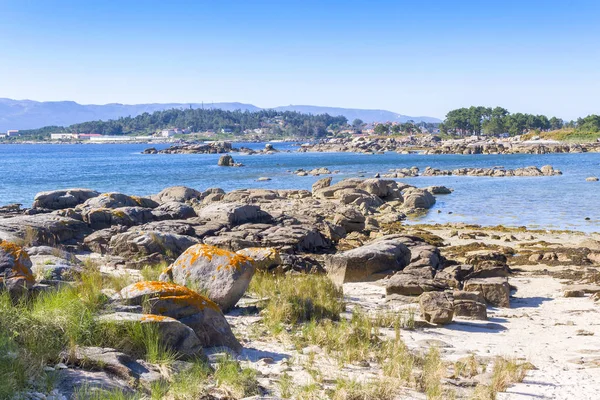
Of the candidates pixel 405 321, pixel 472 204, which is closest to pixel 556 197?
pixel 472 204

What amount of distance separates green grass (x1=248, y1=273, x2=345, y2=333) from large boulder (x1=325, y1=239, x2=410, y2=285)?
262 cm

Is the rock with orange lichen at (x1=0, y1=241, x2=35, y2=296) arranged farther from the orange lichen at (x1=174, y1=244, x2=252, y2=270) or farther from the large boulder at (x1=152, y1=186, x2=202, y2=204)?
the large boulder at (x1=152, y1=186, x2=202, y2=204)

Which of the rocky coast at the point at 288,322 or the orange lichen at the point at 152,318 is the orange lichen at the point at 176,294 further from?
the orange lichen at the point at 152,318

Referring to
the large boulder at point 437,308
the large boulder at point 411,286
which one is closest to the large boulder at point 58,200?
the large boulder at point 411,286

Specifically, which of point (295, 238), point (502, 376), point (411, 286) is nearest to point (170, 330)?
point (502, 376)

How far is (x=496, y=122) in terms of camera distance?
18150cm

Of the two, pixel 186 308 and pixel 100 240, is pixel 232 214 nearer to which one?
pixel 100 240

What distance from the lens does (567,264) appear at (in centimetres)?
1809

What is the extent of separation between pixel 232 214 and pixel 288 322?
13775mm

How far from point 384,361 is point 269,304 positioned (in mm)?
2937

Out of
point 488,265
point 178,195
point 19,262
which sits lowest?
point 178,195

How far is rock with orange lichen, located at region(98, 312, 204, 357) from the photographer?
294 inches

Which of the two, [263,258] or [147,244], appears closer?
[263,258]

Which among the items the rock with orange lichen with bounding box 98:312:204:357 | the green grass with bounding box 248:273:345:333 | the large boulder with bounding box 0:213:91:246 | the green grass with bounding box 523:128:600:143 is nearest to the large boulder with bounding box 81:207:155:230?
the large boulder with bounding box 0:213:91:246
